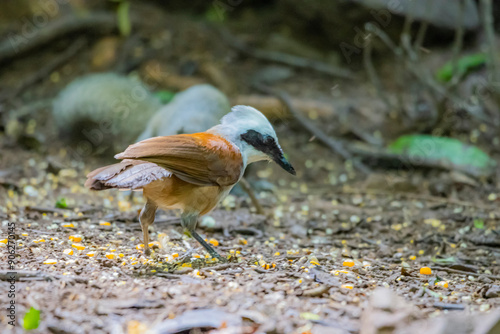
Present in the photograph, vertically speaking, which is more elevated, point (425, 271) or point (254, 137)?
point (254, 137)

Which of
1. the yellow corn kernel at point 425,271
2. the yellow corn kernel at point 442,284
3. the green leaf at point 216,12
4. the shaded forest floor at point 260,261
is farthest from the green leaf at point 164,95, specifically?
the yellow corn kernel at point 442,284

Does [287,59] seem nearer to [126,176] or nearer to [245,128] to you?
[245,128]

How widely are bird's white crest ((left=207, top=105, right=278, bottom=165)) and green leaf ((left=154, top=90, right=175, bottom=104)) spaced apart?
4701mm

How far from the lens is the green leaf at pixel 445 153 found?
24.7ft

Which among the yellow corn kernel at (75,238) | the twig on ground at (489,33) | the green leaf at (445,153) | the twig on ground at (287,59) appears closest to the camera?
the yellow corn kernel at (75,238)

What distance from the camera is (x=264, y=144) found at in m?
4.09

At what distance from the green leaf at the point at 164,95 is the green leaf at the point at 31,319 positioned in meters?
6.36

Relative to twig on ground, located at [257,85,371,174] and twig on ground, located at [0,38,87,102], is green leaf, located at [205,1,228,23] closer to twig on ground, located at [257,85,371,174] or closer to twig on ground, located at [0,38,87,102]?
twig on ground, located at [0,38,87,102]

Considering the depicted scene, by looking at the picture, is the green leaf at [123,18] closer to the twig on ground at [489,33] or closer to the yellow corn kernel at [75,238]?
the twig on ground at [489,33]

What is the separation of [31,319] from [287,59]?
28.6 ft

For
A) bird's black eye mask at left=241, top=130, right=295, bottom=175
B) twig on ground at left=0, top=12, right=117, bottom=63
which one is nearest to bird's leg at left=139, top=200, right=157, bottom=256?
bird's black eye mask at left=241, top=130, right=295, bottom=175

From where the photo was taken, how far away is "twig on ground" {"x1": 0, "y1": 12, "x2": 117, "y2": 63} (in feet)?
31.8

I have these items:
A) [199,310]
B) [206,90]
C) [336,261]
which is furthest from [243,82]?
[199,310]

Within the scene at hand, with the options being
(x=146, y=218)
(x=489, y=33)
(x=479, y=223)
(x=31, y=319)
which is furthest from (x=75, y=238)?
(x=489, y=33)
